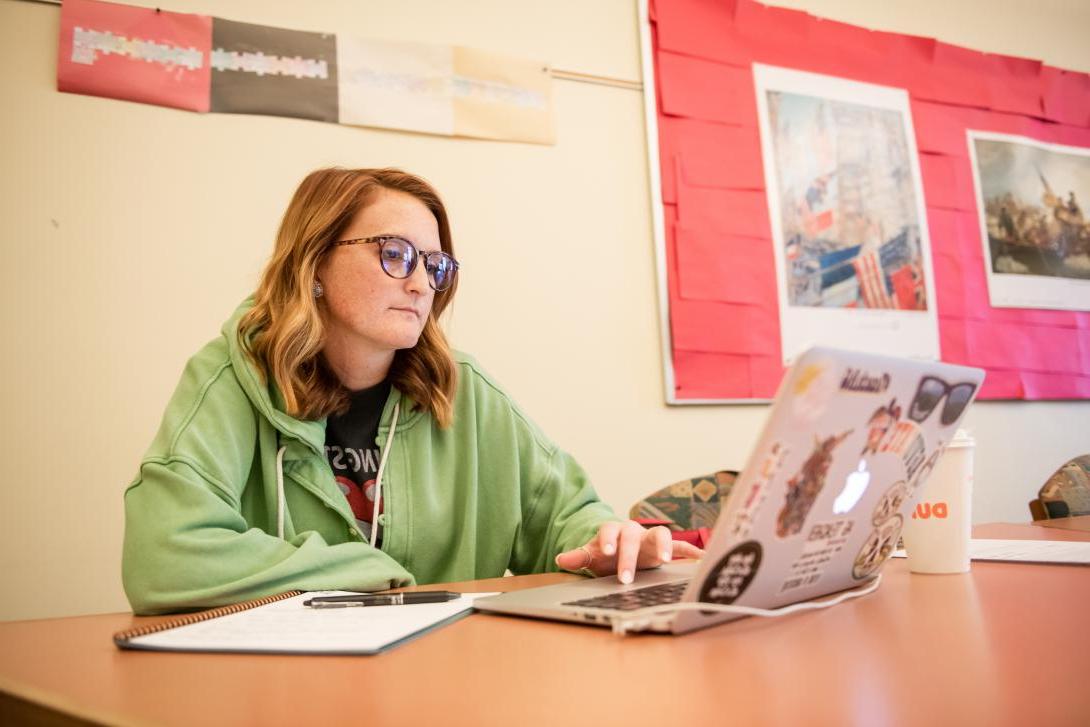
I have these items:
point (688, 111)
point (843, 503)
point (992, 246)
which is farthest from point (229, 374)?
point (992, 246)

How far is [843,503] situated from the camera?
2.08 feet

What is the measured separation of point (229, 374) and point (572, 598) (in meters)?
0.70

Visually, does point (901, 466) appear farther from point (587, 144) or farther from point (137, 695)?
point (587, 144)

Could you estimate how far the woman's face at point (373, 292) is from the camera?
133 centimetres

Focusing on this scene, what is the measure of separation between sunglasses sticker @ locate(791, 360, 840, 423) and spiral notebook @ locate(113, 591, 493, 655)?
12.6 inches

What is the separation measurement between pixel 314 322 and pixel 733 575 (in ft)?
3.03

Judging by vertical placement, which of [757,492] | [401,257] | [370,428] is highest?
[401,257]

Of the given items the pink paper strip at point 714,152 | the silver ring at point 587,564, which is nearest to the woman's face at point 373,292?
the silver ring at point 587,564

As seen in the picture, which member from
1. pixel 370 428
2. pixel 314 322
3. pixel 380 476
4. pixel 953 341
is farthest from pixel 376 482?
pixel 953 341

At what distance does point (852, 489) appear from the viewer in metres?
0.64

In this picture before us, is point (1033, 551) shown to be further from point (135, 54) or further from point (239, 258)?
point (135, 54)

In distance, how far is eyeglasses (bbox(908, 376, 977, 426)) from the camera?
0.64 metres

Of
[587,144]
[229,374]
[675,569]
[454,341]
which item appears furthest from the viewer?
[587,144]

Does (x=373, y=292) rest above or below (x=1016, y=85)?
below
